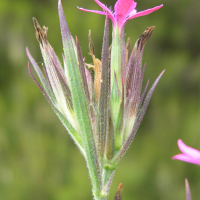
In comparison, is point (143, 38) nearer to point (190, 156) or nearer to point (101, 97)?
point (101, 97)

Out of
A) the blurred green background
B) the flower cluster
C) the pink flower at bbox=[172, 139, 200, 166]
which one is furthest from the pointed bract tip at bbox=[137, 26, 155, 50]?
the blurred green background

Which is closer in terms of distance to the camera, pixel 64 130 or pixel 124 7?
pixel 124 7

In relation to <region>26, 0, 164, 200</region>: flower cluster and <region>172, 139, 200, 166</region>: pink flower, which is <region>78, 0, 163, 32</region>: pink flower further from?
<region>172, 139, 200, 166</region>: pink flower

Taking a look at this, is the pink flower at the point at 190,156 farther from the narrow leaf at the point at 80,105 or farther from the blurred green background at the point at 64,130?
the blurred green background at the point at 64,130

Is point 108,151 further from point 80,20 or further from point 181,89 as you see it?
point 181,89

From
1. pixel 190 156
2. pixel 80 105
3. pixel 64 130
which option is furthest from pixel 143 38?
pixel 64 130

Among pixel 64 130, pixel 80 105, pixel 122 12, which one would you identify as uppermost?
pixel 122 12

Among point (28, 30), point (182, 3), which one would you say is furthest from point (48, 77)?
point (182, 3)

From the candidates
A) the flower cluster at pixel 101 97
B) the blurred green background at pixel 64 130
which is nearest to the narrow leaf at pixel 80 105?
the flower cluster at pixel 101 97
